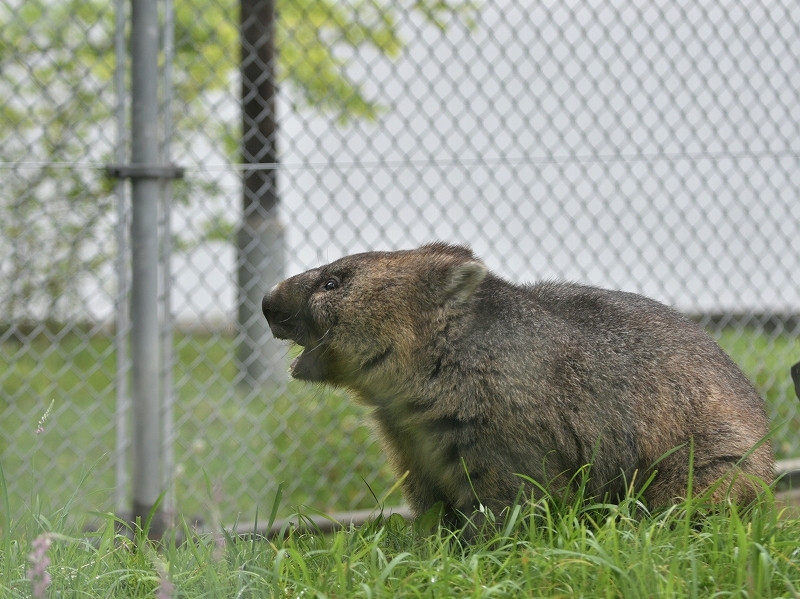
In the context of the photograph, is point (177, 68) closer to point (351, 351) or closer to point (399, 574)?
point (351, 351)

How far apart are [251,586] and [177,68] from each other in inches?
214

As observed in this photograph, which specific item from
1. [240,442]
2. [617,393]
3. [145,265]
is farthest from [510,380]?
[240,442]

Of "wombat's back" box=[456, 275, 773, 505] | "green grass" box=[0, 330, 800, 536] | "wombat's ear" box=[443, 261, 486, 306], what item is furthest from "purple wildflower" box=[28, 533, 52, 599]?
"green grass" box=[0, 330, 800, 536]

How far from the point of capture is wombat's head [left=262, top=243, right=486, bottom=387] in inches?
136

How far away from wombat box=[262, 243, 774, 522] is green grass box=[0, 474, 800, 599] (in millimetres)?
242

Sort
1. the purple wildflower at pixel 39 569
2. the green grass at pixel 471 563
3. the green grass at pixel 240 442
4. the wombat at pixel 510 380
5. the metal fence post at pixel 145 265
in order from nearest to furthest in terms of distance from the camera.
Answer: the purple wildflower at pixel 39 569 → the green grass at pixel 471 563 → the wombat at pixel 510 380 → the metal fence post at pixel 145 265 → the green grass at pixel 240 442

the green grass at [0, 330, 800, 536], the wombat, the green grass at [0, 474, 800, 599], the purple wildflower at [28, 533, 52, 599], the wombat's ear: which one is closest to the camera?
the purple wildflower at [28, 533, 52, 599]

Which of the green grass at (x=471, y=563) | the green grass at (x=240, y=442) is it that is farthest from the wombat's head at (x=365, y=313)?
the green grass at (x=240, y=442)

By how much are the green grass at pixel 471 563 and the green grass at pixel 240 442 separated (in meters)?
2.02

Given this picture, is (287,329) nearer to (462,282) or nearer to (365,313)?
(365,313)

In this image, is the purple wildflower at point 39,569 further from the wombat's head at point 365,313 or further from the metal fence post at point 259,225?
the metal fence post at point 259,225

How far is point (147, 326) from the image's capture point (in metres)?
4.64

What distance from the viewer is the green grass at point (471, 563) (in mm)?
2350

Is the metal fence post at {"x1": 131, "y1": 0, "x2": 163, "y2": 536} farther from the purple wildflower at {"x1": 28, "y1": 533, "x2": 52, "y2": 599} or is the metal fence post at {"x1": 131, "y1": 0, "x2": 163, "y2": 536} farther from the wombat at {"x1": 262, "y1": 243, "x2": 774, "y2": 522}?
the purple wildflower at {"x1": 28, "y1": 533, "x2": 52, "y2": 599}
